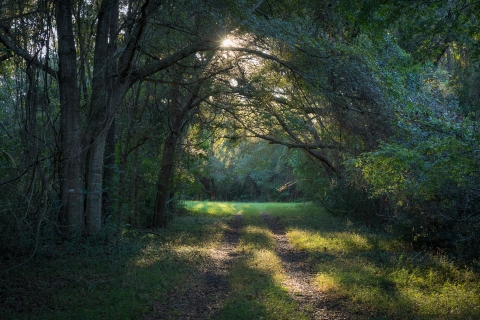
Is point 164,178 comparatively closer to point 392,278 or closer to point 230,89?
point 230,89

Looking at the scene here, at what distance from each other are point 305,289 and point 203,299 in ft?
7.28

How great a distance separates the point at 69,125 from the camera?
426 inches

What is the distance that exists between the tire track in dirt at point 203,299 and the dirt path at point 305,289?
144cm

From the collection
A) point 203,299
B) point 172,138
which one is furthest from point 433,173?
point 172,138

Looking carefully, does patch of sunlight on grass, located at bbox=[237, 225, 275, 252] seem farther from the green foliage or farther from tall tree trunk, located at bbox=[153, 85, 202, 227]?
the green foliage

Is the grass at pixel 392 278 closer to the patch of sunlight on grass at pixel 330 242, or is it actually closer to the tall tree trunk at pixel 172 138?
the patch of sunlight on grass at pixel 330 242

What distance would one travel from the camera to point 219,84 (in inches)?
569

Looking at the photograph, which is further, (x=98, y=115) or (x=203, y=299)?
(x=98, y=115)

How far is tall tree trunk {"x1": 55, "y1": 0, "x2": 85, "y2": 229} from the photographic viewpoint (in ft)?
35.3

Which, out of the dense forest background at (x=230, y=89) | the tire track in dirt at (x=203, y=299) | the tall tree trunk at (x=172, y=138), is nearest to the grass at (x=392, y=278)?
the dense forest background at (x=230, y=89)

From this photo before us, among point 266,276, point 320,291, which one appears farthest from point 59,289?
point 320,291

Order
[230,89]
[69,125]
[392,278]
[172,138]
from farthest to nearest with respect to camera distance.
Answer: [172,138]
[230,89]
[69,125]
[392,278]

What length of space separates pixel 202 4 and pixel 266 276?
6.40 metres

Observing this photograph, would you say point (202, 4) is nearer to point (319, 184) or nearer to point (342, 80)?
point (342, 80)
